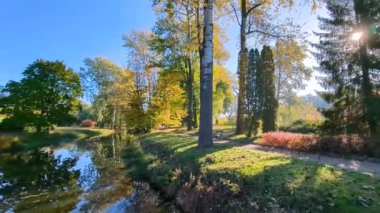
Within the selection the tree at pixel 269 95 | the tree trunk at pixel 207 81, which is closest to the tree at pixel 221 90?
the tree at pixel 269 95

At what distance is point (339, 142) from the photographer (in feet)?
39.4

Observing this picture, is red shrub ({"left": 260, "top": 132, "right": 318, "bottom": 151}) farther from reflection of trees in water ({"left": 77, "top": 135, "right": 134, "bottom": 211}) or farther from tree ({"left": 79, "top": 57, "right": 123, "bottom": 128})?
tree ({"left": 79, "top": 57, "right": 123, "bottom": 128})

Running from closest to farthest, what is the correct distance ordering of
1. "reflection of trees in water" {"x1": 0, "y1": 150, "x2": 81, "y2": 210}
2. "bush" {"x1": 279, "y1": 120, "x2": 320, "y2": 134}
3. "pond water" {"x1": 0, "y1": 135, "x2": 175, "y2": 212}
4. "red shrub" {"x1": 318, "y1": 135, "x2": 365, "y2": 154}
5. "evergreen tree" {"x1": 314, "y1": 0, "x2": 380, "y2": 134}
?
1. "pond water" {"x1": 0, "y1": 135, "x2": 175, "y2": 212}
2. "reflection of trees in water" {"x1": 0, "y1": 150, "x2": 81, "y2": 210}
3. "red shrub" {"x1": 318, "y1": 135, "x2": 365, "y2": 154}
4. "evergreen tree" {"x1": 314, "y1": 0, "x2": 380, "y2": 134}
5. "bush" {"x1": 279, "y1": 120, "x2": 320, "y2": 134}

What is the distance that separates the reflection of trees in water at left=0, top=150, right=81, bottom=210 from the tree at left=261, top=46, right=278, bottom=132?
447 inches

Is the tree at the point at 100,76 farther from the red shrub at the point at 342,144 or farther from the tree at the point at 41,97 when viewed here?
the red shrub at the point at 342,144

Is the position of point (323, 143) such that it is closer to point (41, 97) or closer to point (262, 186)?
point (262, 186)

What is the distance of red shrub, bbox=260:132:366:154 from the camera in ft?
38.3

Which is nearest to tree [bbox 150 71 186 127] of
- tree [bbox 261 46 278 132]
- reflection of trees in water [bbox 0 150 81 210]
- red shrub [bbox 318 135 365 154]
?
tree [bbox 261 46 278 132]

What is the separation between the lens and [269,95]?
20.1 metres

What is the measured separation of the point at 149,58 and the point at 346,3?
21.5m

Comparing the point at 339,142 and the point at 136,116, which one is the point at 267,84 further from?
the point at 136,116

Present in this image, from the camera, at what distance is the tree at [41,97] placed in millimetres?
35094

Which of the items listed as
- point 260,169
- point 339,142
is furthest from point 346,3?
point 260,169

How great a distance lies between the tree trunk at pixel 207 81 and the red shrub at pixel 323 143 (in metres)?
3.68
